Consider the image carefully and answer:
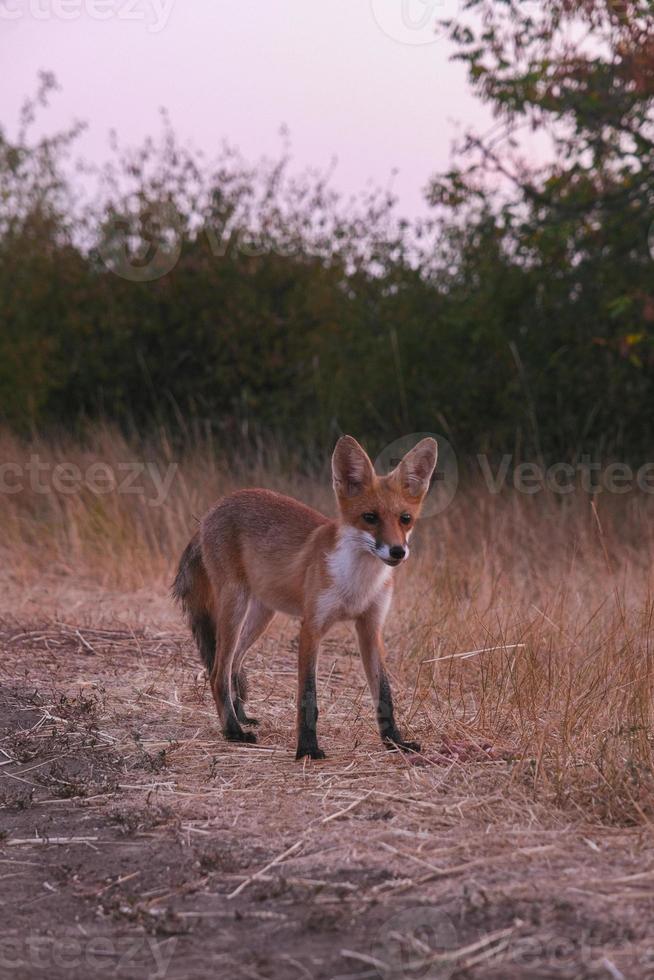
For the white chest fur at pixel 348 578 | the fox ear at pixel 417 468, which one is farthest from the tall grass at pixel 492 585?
the fox ear at pixel 417 468

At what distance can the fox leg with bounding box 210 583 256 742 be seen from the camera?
17.1 feet

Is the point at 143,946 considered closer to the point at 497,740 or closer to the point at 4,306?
the point at 497,740

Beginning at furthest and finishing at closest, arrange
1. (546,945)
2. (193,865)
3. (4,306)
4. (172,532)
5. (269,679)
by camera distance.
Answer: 1. (4,306)
2. (172,532)
3. (269,679)
4. (193,865)
5. (546,945)

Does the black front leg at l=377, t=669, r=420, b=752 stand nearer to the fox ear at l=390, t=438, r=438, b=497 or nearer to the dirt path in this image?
the dirt path

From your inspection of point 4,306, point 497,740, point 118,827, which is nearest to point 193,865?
point 118,827

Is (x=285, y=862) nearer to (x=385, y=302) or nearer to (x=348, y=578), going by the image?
(x=348, y=578)

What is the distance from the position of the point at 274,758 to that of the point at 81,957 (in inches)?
73.0

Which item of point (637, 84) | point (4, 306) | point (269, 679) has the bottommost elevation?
point (269, 679)

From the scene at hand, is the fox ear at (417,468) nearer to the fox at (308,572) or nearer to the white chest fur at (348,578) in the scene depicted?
the fox at (308,572)

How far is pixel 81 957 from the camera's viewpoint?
3119mm

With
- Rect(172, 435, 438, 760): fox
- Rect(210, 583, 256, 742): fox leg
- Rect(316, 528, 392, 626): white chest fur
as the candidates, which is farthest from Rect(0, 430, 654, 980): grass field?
Rect(316, 528, 392, 626): white chest fur

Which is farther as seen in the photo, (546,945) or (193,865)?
(193,865)

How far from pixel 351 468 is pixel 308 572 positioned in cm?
51

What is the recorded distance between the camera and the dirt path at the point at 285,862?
301cm
